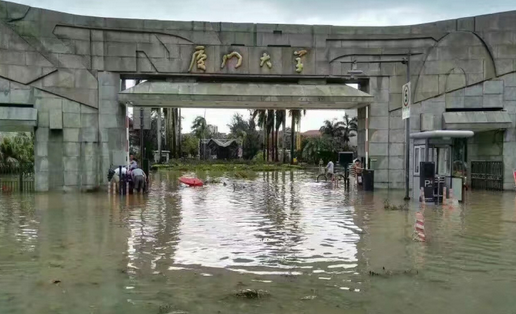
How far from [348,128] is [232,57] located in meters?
52.2

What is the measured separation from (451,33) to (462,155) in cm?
670

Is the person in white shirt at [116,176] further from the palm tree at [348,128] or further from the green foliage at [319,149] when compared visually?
the palm tree at [348,128]

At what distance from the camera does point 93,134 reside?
22.5m

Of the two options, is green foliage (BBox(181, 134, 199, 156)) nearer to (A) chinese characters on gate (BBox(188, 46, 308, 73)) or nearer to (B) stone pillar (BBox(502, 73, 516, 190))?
(A) chinese characters on gate (BBox(188, 46, 308, 73))

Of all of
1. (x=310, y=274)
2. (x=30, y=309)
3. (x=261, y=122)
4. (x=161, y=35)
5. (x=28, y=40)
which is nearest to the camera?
(x=30, y=309)

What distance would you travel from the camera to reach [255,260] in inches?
339

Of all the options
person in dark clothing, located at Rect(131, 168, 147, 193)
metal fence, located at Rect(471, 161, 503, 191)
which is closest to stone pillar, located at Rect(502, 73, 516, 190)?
metal fence, located at Rect(471, 161, 503, 191)

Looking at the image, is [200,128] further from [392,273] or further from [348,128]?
[392,273]

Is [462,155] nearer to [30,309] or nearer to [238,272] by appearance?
[238,272]

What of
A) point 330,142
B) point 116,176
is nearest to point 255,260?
point 116,176

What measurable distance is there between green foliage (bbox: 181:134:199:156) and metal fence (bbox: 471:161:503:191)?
226 ft

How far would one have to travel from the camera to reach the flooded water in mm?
6285

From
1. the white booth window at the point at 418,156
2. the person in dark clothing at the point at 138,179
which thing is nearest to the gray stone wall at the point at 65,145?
the person in dark clothing at the point at 138,179

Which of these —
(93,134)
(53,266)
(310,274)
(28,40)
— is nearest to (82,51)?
(28,40)
